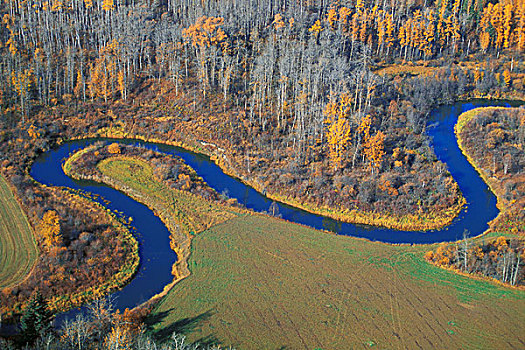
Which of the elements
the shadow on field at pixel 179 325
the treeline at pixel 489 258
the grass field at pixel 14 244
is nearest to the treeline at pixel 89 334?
the shadow on field at pixel 179 325

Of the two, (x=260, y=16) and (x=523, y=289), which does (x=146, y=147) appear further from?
(x=523, y=289)

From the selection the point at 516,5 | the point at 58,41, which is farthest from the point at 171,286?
the point at 516,5

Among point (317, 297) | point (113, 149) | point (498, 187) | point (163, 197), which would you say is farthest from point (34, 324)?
point (498, 187)

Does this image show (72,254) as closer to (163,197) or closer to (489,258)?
(163,197)

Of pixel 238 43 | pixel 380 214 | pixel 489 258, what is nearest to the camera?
pixel 489 258

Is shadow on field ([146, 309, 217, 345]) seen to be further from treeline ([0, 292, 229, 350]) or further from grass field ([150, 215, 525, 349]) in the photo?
treeline ([0, 292, 229, 350])
